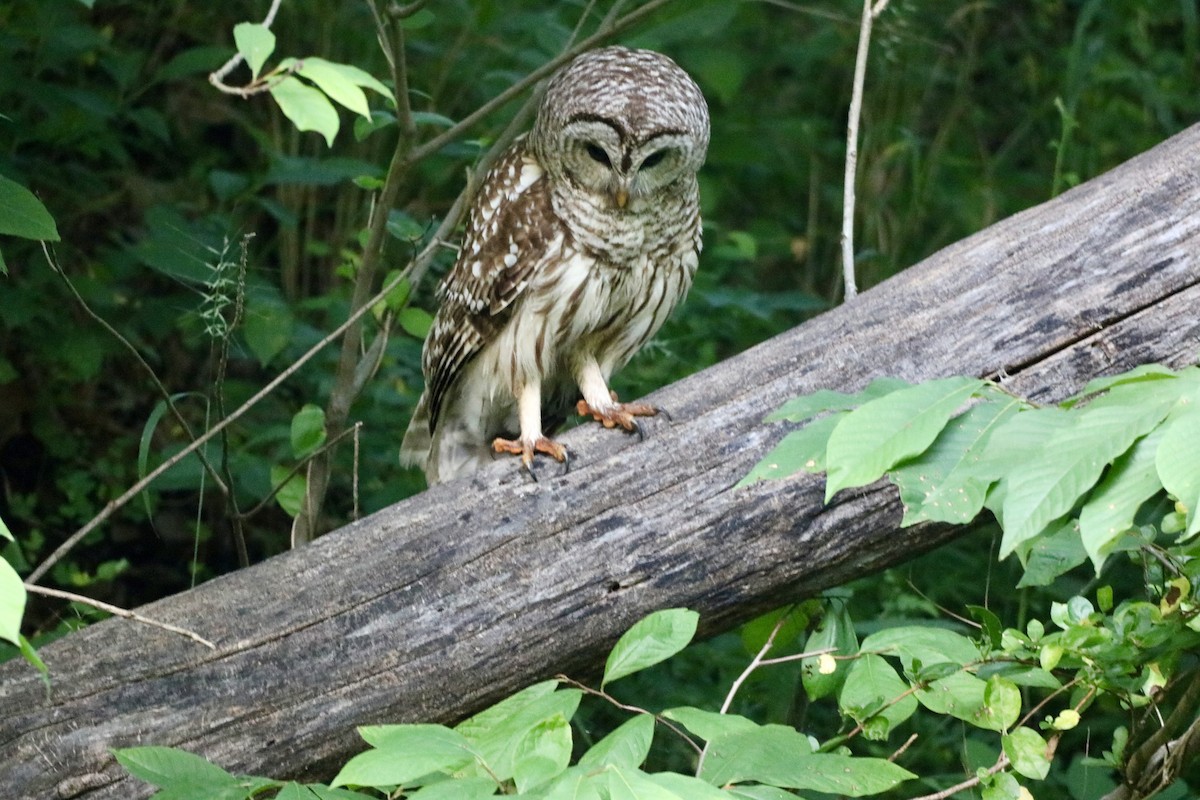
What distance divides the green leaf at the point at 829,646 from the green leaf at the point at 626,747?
853 mm

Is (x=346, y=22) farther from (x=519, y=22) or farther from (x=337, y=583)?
A: (x=337, y=583)

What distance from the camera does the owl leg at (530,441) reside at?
265 centimetres

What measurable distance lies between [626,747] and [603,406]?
1492 millimetres

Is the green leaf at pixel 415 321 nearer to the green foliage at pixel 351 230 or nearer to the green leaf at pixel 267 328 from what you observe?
the green foliage at pixel 351 230

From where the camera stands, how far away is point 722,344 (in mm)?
4895

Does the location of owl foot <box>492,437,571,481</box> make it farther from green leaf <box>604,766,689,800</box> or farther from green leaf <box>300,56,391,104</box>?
green leaf <box>604,766,689,800</box>

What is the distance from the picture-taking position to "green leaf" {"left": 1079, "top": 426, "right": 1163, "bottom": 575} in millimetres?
1420

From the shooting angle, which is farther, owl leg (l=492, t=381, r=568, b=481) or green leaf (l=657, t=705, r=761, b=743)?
owl leg (l=492, t=381, r=568, b=481)

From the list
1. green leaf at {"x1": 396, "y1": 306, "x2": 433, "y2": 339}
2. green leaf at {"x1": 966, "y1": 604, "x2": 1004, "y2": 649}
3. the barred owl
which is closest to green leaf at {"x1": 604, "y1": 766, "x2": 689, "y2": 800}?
green leaf at {"x1": 966, "y1": 604, "x2": 1004, "y2": 649}

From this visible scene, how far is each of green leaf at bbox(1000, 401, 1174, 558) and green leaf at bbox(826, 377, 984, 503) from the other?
151mm

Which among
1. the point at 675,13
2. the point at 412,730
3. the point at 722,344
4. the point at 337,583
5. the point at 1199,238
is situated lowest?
the point at 722,344

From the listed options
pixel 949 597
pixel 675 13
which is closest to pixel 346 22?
pixel 675 13

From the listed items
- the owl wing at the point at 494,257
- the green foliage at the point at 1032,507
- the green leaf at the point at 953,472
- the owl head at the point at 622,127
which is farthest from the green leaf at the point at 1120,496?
the owl wing at the point at 494,257

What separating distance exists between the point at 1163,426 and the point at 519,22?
3434 mm
